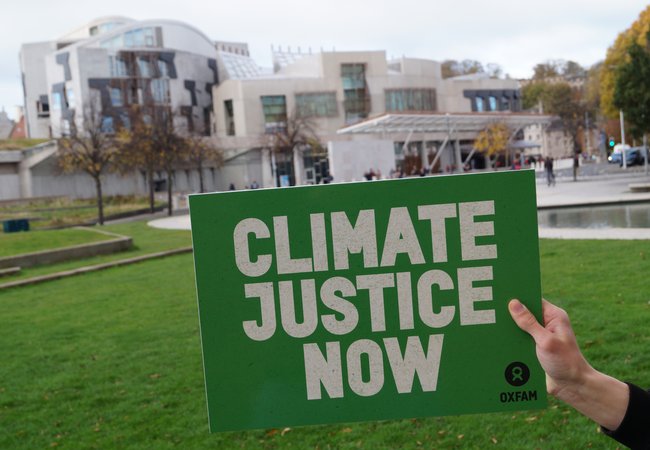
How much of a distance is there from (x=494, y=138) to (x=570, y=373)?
64.1 m

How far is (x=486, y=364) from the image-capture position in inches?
76.4

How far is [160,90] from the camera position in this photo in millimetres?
75062

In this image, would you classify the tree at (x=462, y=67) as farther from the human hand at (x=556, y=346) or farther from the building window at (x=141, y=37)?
the human hand at (x=556, y=346)

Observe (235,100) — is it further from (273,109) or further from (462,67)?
(462,67)

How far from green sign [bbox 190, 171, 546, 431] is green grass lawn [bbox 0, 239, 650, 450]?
3.14 m

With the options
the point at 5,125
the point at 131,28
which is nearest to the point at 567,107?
the point at 131,28

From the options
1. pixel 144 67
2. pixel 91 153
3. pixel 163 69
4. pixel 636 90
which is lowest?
pixel 91 153

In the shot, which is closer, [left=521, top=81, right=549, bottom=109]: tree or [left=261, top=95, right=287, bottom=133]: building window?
[left=261, top=95, right=287, bottom=133]: building window

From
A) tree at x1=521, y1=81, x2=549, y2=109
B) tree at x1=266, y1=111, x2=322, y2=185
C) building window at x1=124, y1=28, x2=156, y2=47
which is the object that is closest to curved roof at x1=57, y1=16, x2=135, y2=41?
building window at x1=124, y1=28, x2=156, y2=47

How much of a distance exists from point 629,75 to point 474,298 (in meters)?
34.8

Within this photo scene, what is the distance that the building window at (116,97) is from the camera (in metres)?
70.9

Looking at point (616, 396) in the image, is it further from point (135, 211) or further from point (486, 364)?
point (135, 211)

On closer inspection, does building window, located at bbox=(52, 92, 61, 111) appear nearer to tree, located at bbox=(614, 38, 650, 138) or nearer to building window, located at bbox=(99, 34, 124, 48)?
building window, located at bbox=(99, 34, 124, 48)

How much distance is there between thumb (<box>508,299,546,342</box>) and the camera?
72.7 inches
